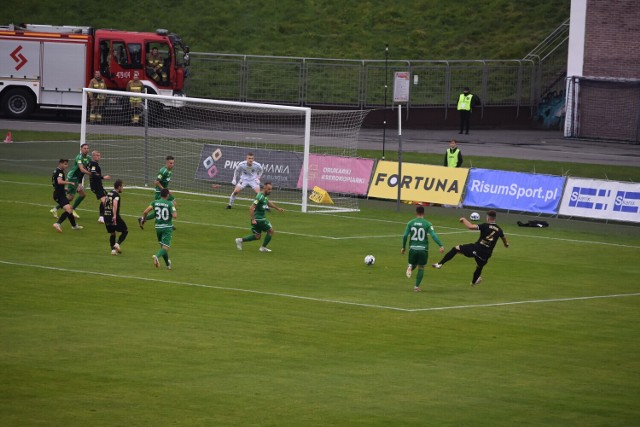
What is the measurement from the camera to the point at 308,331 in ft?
73.2

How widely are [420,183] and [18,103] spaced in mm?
28403

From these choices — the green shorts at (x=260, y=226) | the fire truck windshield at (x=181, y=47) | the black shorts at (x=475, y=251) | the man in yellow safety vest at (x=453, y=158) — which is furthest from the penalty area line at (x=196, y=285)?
the fire truck windshield at (x=181, y=47)

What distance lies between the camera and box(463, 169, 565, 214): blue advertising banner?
3950 cm

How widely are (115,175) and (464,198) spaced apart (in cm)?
1361

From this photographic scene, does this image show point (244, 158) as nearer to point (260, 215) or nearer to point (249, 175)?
point (249, 175)

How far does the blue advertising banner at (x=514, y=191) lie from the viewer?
3950 centimetres

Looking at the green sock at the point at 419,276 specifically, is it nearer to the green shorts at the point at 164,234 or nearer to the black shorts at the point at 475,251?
the black shorts at the point at 475,251

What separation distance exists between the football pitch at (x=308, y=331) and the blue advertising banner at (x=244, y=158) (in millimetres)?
8110

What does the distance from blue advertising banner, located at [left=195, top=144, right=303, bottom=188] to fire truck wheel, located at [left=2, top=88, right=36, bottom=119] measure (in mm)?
19411

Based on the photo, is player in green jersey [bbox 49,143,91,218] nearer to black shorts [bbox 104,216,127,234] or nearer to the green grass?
black shorts [bbox 104,216,127,234]

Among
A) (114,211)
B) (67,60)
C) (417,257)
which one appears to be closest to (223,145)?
(114,211)

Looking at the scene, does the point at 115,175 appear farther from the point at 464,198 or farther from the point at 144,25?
the point at 144,25

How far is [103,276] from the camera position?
89.0ft

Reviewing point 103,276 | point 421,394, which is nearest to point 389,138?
point 103,276
